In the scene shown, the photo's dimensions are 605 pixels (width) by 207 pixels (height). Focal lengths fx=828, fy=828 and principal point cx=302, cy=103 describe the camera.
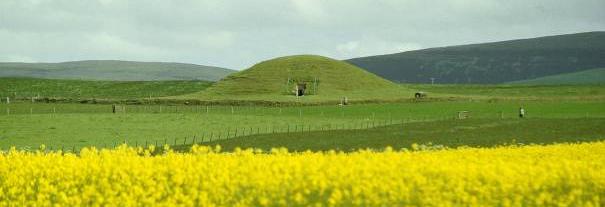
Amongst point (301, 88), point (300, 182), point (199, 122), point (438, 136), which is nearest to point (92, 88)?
point (301, 88)

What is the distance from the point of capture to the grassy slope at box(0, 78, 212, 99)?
164125 millimetres

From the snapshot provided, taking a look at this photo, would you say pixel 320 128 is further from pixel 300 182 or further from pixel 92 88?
pixel 92 88

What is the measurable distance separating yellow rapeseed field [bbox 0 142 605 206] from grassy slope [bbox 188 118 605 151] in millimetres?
29464

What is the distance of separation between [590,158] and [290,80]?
146 meters

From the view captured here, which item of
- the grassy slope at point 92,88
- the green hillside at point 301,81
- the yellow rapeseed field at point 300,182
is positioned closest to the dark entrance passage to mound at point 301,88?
the green hillside at point 301,81

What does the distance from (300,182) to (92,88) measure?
167861mm

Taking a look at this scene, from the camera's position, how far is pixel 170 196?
61.2 ft

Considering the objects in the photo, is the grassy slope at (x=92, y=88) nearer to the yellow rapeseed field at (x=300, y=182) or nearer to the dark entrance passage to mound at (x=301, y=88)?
the dark entrance passage to mound at (x=301, y=88)

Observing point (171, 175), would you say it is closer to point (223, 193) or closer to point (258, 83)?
point (223, 193)

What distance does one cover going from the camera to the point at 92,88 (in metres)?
179

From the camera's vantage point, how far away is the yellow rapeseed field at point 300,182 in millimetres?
16938

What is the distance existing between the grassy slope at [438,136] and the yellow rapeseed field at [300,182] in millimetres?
29464

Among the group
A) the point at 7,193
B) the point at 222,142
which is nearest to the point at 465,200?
the point at 7,193

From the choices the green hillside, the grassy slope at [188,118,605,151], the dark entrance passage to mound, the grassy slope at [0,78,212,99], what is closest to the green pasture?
the grassy slope at [188,118,605,151]
